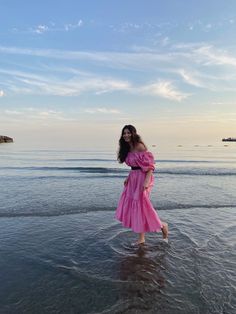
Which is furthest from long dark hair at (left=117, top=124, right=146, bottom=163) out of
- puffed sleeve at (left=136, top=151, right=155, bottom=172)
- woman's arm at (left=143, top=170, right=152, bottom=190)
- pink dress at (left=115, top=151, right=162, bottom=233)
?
woman's arm at (left=143, top=170, right=152, bottom=190)

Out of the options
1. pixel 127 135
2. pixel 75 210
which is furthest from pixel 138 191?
pixel 75 210

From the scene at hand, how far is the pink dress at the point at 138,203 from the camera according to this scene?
6.49 m

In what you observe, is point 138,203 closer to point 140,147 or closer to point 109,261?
point 140,147

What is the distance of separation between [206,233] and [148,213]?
5.55 feet

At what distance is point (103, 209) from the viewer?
392 inches

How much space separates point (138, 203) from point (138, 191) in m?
0.24

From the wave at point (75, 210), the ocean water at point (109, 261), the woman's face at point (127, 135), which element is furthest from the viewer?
the wave at point (75, 210)

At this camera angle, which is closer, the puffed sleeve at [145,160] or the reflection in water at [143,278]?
the reflection in water at [143,278]

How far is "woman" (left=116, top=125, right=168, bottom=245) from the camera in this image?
21.3 feet

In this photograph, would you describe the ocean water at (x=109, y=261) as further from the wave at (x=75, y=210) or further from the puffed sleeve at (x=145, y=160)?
the puffed sleeve at (x=145, y=160)

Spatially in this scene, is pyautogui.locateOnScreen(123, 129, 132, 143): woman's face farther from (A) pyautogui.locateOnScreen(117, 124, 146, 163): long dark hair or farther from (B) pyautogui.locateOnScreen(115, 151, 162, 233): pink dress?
(B) pyautogui.locateOnScreen(115, 151, 162, 233): pink dress

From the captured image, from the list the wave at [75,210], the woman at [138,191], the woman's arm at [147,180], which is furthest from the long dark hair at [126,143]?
the wave at [75,210]

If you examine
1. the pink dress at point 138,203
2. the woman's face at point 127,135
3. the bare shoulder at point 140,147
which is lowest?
the pink dress at point 138,203

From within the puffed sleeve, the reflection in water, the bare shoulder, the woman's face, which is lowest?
the reflection in water
